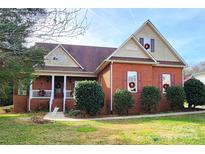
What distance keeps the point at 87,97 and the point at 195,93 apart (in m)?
6.82

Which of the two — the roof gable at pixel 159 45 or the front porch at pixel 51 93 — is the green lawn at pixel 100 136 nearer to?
the roof gable at pixel 159 45

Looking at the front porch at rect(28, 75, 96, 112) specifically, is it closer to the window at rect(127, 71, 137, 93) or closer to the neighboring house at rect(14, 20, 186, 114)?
the neighboring house at rect(14, 20, 186, 114)

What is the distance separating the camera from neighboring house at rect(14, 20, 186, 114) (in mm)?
15047

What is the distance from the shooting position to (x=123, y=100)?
13.7m

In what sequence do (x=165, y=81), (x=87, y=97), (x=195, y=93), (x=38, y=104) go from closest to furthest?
(x=87, y=97) < (x=195, y=93) < (x=165, y=81) < (x=38, y=104)

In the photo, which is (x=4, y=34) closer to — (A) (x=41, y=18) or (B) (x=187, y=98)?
(A) (x=41, y=18)

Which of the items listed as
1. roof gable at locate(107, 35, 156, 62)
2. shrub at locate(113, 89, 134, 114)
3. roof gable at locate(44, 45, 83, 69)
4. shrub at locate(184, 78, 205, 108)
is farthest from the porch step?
shrub at locate(184, 78, 205, 108)

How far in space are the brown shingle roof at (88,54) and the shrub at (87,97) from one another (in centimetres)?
529

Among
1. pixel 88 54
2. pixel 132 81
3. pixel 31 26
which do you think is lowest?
pixel 132 81

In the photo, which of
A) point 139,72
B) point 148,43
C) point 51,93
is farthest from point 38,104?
point 148,43

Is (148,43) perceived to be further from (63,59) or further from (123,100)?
(63,59)

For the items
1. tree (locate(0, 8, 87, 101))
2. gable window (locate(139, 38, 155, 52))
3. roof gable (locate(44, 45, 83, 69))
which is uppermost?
gable window (locate(139, 38, 155, 52))

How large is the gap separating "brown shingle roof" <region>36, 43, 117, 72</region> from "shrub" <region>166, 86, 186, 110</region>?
574cm

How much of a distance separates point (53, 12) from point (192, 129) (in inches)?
228
